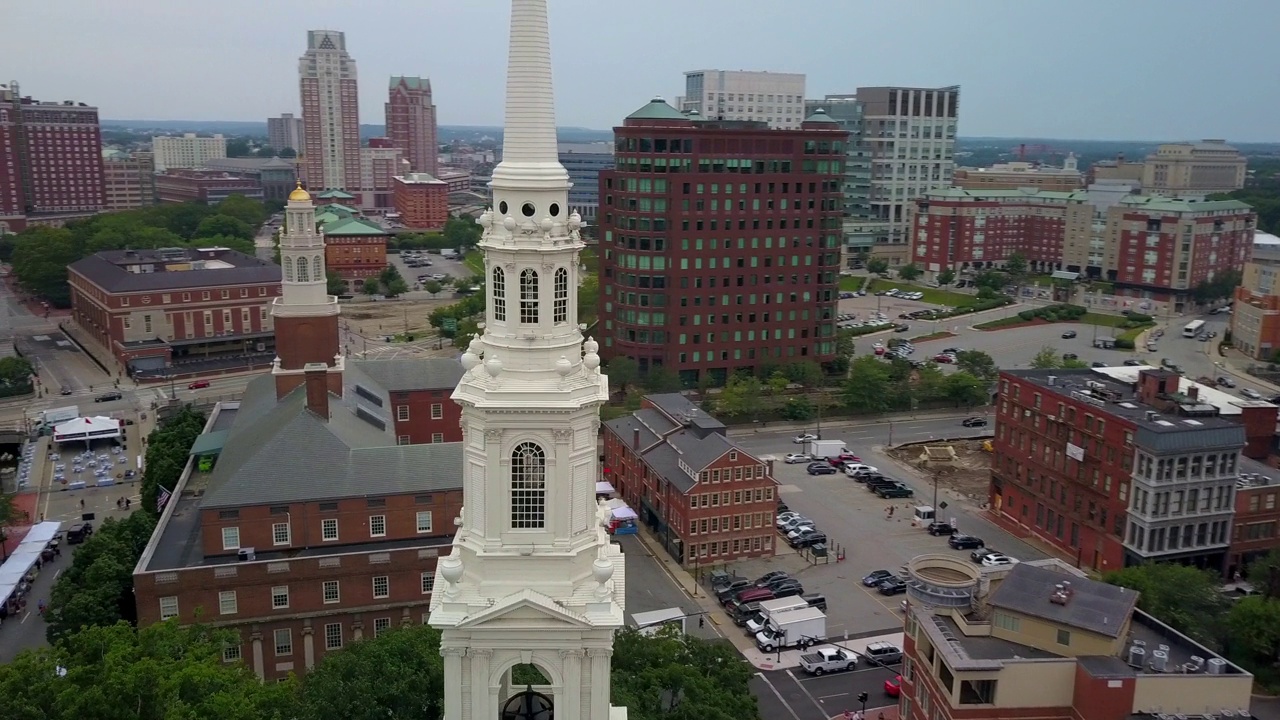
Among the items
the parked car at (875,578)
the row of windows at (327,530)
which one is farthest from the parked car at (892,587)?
the row of windows at (327,530)

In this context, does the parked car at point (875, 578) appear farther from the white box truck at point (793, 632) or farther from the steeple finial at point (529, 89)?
the steeple finial at point (529, 89)

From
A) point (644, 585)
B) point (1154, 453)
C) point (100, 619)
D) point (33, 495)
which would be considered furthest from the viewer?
point (33, 495)

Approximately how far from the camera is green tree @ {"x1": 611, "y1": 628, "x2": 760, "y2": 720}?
37406 mm

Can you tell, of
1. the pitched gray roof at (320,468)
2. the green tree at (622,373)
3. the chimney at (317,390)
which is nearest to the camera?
the pitched gray roof at (320,468)

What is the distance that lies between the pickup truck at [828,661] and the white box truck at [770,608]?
3725 millimetres

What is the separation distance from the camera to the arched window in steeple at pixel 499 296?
21833mm

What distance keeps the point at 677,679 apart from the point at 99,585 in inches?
1250

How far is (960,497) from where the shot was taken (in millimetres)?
82875

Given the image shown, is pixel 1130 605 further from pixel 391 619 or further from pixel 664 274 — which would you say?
pixel 664 274

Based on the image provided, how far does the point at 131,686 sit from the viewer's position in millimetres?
33531

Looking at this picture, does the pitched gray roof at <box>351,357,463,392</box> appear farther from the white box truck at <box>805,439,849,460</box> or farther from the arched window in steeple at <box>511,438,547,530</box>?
the arched window in steeple at <box>511,438,547,530</box>

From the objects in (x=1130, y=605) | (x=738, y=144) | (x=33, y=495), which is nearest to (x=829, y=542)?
(x=1130, y=605)

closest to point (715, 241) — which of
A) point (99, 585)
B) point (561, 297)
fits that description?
point (99, 585)

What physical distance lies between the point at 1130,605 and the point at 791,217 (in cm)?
7616
